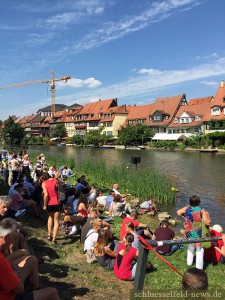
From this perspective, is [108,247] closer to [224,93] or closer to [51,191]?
[51,191]

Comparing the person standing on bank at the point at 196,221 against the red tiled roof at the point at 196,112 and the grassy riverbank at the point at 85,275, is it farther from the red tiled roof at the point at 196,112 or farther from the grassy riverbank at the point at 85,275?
the red tiled roof at the point at 196,112

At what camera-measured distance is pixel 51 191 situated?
833 centimetres

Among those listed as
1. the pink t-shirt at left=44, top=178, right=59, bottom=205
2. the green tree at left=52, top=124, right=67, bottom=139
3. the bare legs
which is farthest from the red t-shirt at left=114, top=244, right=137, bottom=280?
the green tree at left=52, top=124, right=67, bottom=139

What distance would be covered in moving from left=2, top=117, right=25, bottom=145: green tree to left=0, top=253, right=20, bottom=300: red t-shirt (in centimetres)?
8651

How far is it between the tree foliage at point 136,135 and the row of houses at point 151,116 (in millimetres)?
5224

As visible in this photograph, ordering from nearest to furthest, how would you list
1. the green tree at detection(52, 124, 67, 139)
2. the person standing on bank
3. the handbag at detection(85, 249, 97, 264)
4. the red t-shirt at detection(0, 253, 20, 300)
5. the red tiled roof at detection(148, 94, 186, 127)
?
1. the red t-shirt at detection(0, 253, 20, 300)
2. the person standing on bank
3. the handbag at detection(85, 249, 97, 264)
4. the red tiled roof at detection(148, 94, 186, 127)
5. the green tree at detection(52, 124, 67, 139)

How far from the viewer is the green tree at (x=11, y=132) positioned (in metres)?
86.1

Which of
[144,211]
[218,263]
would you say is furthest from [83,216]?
[144,211]

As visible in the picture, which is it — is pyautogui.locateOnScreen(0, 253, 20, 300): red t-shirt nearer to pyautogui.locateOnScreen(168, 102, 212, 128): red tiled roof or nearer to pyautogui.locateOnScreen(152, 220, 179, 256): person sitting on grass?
pyautogui.locateOnScreen(152, 220, 179, 256): person sitting on grass

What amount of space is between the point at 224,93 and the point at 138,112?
26.3m

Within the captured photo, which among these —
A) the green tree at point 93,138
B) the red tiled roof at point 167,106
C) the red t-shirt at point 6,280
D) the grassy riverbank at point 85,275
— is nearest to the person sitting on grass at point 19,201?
the grassy riverbank at point 85,275

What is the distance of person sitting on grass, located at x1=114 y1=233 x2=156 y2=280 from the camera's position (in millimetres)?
6551

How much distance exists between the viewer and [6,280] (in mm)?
3582

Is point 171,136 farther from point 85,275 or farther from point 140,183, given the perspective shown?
point 85,275
